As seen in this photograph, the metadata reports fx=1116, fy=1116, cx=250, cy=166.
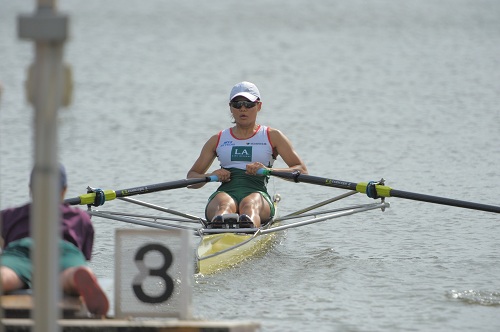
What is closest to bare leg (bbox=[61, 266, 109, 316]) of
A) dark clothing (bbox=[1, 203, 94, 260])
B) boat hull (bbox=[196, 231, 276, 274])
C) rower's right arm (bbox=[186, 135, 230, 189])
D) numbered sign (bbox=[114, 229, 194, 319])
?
numbered sign (bbox=[114, 229, 194, 319])

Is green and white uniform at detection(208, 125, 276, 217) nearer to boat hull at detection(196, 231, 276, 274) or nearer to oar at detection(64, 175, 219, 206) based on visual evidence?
oar at detection(64, 175, 219, 206)

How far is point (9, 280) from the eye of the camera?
267 inches

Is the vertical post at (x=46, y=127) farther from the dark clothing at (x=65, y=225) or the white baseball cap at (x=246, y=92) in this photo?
the white baseball cap at (x=246, y=92)

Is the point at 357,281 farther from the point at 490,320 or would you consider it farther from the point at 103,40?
the point at 103,40

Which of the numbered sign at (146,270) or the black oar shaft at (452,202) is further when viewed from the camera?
the black oar shaft at (452,202)

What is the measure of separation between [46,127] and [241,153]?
5884 mm

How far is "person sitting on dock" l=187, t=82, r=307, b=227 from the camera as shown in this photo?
420 inches

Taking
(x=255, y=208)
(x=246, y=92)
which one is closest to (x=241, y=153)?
(x=246, y=92)

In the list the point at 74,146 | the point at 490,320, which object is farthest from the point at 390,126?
the point at 490,320

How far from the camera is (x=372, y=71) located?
90.6 ft

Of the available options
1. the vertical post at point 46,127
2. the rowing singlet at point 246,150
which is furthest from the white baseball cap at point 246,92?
the vertical post at point 46,127

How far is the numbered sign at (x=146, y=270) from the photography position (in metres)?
6.53

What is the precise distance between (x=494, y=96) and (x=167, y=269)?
16555 mm

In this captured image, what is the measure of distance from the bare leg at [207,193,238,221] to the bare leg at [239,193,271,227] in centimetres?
10
